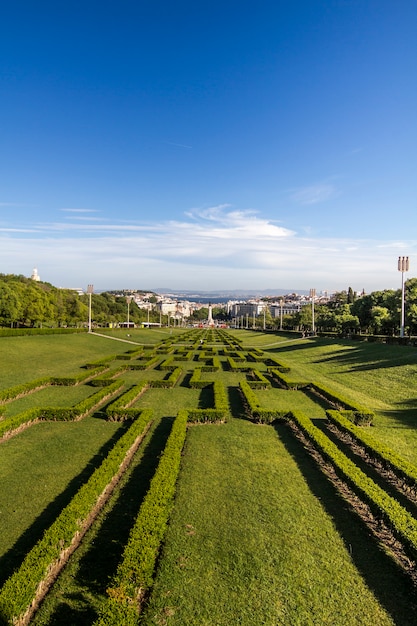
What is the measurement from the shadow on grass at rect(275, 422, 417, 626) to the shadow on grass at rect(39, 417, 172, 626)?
4173 millimetres

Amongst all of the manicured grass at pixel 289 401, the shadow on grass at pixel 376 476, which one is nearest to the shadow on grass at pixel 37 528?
the shadow on grass at pixel 376 476

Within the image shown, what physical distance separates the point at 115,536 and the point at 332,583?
12.9ft

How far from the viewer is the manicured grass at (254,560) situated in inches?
221

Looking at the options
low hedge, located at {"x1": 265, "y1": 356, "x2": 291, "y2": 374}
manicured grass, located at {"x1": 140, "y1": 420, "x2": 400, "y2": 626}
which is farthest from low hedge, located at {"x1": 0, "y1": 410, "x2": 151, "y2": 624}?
low hedge, located at {"x1": 265, "y1": 356, "x2": 291, "y2": 374}

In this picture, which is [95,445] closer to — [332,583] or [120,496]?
[120,496]

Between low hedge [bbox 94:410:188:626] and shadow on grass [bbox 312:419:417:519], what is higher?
low hedge [bbox 94:410:188:626]

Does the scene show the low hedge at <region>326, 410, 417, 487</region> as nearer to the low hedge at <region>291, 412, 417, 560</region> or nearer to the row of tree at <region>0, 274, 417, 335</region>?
the low hedge at <region>291, 412, 417, 560</region>

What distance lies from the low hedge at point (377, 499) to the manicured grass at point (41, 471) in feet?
21.4

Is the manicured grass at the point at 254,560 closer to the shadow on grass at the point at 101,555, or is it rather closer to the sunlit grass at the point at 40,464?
the shadow on grass at the point at 101,555

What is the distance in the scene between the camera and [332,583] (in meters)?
6.27

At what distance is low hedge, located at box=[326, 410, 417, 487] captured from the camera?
9656 mm

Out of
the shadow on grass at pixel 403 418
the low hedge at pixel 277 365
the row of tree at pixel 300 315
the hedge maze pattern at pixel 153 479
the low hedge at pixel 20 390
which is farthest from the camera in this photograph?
the row of tree at pixel 300 315

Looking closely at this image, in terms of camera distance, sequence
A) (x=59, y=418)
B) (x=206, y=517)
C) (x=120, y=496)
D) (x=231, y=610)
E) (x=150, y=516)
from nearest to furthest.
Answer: (x=231, y=610), (x=150, y=516), (x=206, y=517), (x=120, y=496), (x=59, y=418)

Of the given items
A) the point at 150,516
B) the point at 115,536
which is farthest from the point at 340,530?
the point at 115,536
